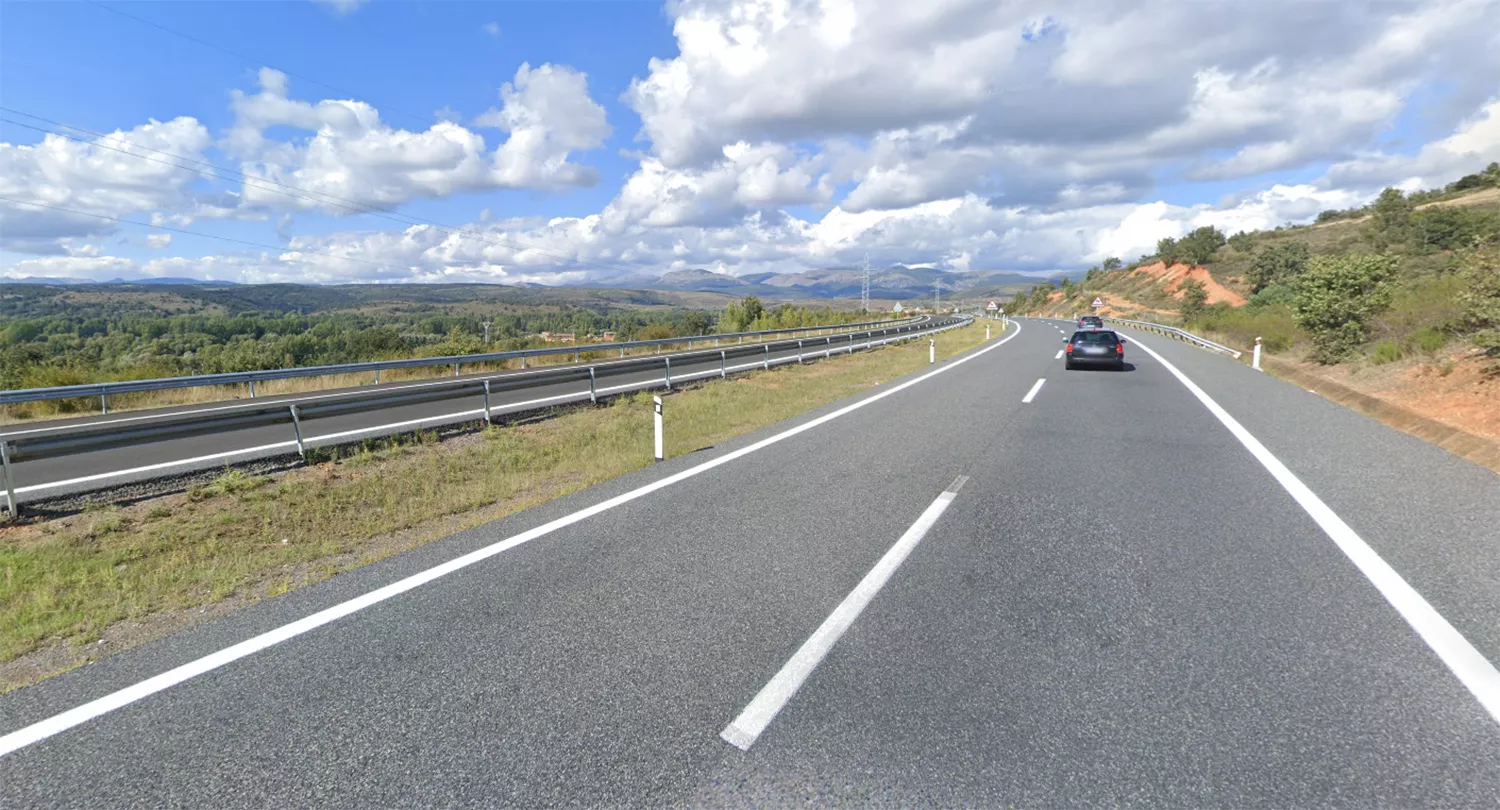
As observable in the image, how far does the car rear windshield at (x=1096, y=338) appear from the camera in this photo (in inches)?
718

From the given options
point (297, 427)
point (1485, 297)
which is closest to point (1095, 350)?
point (1485, 297)

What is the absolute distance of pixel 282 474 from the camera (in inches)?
334

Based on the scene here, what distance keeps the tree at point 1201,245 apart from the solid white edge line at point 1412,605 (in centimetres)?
9055

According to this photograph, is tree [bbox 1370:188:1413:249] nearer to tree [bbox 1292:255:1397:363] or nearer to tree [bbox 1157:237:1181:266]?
tree [bbox 1157:237:1181:266]

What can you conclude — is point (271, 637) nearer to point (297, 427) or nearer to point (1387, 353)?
point (297, 427)

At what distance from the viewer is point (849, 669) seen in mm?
3244

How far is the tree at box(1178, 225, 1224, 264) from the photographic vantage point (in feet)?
266

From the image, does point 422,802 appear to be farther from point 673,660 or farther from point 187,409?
point 187,409

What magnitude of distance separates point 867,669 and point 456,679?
1.98 metres

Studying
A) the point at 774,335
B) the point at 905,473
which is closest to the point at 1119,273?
the point at 774,335

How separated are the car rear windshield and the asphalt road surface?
12.7m

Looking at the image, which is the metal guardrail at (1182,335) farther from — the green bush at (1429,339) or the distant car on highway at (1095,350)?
the green bush at (1429,339)

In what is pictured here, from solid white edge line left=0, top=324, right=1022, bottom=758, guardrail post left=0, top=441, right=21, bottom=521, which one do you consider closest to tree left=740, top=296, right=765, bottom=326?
guardrail post left=0, top=441, right=21, bottom=521

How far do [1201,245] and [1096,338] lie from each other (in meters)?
80.3
